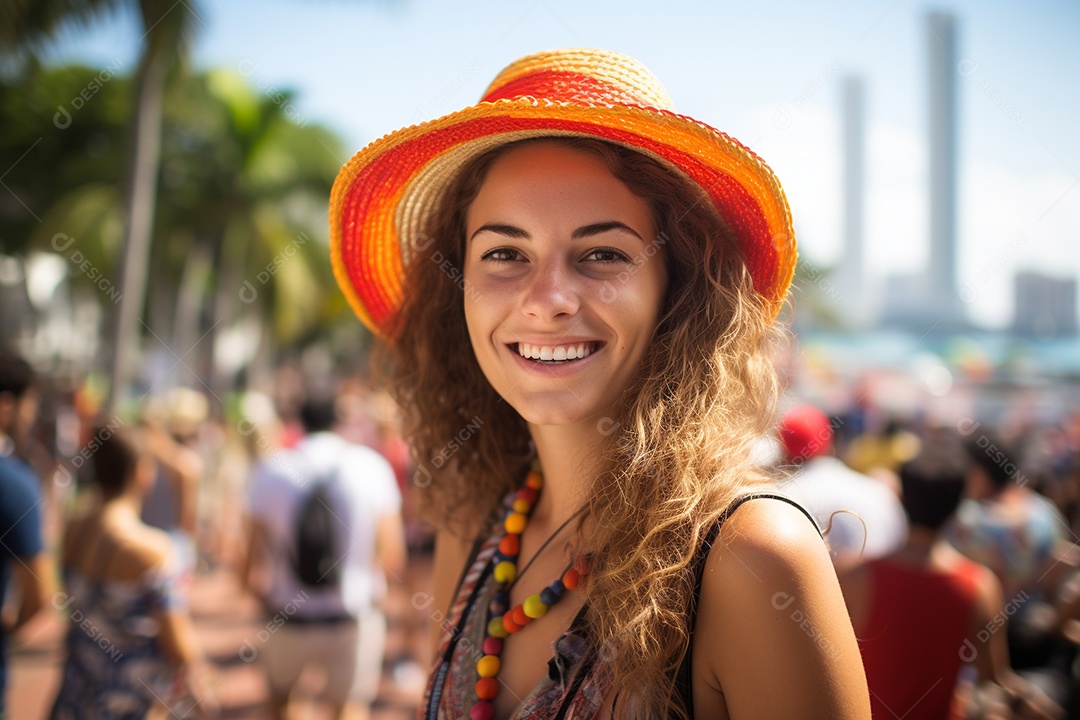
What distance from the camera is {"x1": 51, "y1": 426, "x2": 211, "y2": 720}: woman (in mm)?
3029

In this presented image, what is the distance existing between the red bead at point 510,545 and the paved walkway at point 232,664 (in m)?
2.61

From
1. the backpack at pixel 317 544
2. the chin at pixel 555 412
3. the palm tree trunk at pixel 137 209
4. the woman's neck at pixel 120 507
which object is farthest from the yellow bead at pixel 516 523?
the palm tree trunk at pixel 137 209

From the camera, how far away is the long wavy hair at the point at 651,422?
121 cm

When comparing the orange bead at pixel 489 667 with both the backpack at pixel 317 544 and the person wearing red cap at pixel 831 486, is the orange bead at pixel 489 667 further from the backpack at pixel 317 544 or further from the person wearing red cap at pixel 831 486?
the backpack at pixel 317 544

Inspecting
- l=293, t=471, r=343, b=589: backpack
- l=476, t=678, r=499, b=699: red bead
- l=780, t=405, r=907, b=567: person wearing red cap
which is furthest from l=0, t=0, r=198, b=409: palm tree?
l=476, t=678, r=499, b=699: red bead

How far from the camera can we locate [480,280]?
1.55 meters

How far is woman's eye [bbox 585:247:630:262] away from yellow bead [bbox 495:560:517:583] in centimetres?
73

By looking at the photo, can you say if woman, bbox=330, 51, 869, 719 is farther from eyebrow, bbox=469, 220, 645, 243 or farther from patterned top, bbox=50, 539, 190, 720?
patterned top, bbox=50, 539, 190, 720

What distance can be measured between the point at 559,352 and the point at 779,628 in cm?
63

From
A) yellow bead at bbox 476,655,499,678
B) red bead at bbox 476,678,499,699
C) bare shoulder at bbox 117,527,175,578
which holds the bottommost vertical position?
bare shoulder at bbox 117,527,175,578

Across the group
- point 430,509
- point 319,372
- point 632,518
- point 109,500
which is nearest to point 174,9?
point 109,500

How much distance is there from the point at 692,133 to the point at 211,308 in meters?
32.2

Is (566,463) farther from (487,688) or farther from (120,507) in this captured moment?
(120,507)

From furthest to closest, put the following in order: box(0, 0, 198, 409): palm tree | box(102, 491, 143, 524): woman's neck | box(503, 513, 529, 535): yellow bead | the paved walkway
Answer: box(0, 0, 198, 409): palm tree → the paved walkway → box(102, 491, 143, 524): woman's neck → box(503, 513, 529, 535): yellow bead
